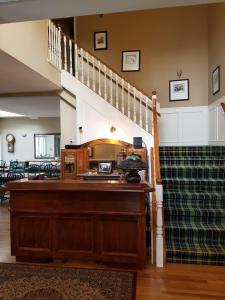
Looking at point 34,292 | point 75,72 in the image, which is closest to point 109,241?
point 34,292

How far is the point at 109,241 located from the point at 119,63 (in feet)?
17.9

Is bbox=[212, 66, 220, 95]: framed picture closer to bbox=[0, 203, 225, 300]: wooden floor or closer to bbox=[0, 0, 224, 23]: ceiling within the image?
bbox=[0, 0, 224, 23]: ceiling

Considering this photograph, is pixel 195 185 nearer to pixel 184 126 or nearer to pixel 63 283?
pixel 63 283

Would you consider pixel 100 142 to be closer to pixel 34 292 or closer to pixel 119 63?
pixel 119 63

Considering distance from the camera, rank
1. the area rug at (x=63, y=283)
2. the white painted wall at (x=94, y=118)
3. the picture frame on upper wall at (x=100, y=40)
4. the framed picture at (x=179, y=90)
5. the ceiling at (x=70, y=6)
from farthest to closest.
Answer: the picture frame on upper wall at (x=100, y=40)
the framed picture at (x=179, y=90)
the white painted wall at (x=94, y=118)
the area rug at (x=63, y=283)
the ceiling at (x=70, y=6)

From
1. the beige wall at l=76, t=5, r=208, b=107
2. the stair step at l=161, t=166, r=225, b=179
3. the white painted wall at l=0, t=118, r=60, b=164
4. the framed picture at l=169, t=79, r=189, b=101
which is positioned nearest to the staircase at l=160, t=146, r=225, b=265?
the stair step at l=161, t=166, r=225, b=179

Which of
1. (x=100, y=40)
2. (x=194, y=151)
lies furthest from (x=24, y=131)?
(x=194, y=151)

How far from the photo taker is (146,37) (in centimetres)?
696

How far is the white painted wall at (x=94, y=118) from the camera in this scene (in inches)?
228

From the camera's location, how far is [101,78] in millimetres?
6316

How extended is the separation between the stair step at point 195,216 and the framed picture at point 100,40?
5332 mm

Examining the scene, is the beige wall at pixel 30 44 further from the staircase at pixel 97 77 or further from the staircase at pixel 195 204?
the staircase at pixel 195 204

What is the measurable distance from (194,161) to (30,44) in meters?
3.43

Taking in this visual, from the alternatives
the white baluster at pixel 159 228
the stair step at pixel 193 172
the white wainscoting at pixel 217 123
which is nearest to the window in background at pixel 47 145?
the white wainscoting at pixel 217 123
